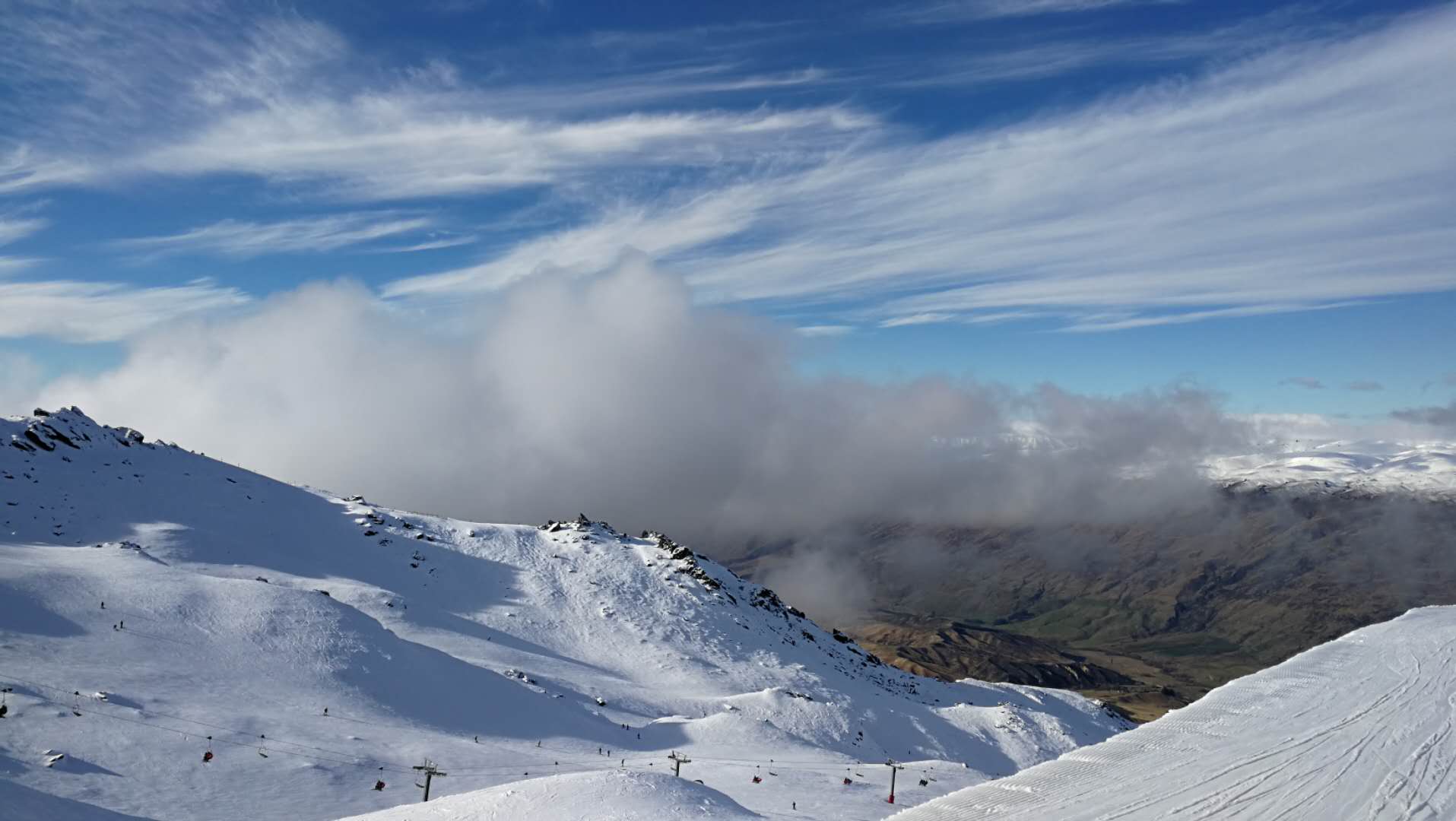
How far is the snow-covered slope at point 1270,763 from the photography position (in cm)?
1611

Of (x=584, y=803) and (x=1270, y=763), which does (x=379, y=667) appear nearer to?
(x=584, y=803)

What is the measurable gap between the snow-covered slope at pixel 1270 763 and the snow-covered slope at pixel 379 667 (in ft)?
51.1

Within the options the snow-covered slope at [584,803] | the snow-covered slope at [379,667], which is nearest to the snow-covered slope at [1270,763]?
the snow-covered slope at [584,803]

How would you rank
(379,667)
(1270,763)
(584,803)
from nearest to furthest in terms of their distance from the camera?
(1270,763) < (584,803) < (379,667)

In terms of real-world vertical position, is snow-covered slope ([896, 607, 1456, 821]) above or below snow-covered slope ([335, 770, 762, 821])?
above

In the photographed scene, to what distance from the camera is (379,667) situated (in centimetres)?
6912

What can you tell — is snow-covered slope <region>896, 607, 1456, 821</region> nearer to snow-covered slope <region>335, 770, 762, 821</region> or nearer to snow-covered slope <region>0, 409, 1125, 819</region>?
snow-covered slope <region>335, 770, 762, 821</region>

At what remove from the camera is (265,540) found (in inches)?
4405

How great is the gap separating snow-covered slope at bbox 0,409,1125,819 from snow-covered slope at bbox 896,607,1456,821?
1558 cm

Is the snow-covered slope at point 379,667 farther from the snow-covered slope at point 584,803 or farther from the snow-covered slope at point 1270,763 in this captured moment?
the snow-covered slope at point 1270,763

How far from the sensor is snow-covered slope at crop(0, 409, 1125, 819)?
46.9m

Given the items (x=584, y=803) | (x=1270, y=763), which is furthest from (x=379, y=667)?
(x=1270, y=763)

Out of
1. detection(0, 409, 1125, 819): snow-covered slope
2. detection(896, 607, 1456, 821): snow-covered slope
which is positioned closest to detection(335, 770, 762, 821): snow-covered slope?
detection(0, 409, 1125, 819): snow-covered slope

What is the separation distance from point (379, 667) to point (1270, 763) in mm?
67260
